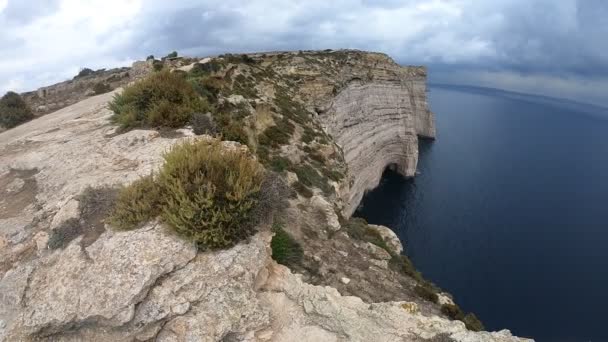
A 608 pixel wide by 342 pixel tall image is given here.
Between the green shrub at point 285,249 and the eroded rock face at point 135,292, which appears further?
the green shrub at point 285,249

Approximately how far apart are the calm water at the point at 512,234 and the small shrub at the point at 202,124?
98.5 feet

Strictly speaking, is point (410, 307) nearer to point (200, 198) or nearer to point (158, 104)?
point (200, 198)

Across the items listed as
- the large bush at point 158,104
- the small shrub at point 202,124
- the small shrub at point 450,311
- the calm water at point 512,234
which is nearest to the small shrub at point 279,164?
the small shrub at point 202,124

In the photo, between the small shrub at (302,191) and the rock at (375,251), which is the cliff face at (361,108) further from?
the rock at (375,251)

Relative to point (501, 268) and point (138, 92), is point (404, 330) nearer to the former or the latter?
point (138, 92)

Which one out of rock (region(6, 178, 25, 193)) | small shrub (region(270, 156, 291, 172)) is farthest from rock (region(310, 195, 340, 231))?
rock (region(6, 178, 25, 193))

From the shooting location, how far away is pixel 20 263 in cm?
817

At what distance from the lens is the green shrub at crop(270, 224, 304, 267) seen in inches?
382

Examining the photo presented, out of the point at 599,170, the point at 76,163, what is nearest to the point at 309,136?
the point at 76,163

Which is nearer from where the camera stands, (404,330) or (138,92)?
(404,330)

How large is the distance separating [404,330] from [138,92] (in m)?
13.7

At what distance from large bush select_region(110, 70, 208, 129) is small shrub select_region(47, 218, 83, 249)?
19.9 ft

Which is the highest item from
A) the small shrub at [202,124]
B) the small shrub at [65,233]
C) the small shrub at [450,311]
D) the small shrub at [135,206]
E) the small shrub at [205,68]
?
the small shrub at [205,68]

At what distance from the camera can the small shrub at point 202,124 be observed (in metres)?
13.8
